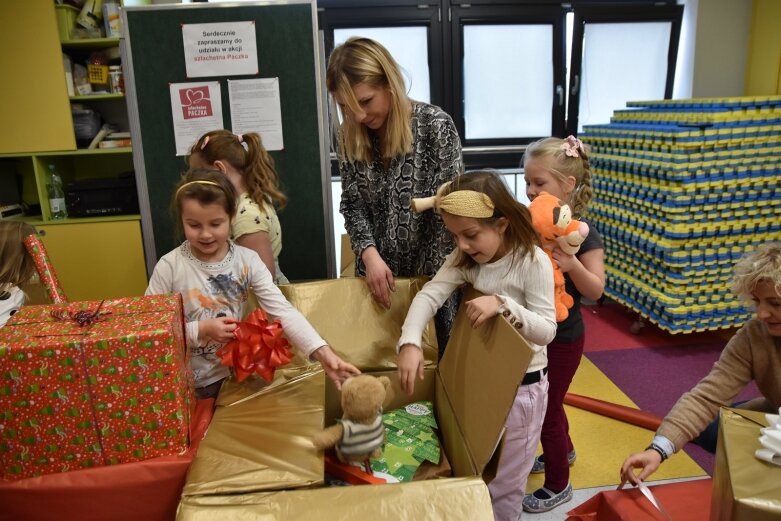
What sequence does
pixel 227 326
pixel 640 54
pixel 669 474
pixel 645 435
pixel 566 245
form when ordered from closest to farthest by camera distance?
pixel 227 326 < pixel 566 245 < pixel 669 474 < pixel 645 435 < pixel 640 54

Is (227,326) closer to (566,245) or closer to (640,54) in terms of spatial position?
(566,245)

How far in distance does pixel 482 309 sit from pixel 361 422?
0.36m

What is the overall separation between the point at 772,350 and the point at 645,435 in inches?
45.5

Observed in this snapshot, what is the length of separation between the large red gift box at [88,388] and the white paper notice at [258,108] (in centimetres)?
190

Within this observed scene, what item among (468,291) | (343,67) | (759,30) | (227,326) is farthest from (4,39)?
(759,30)

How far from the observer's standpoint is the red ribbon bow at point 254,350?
4.18 ft

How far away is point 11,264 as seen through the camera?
1.45 metres

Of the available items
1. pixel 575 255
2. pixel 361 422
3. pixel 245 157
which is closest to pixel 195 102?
pixel 245 157

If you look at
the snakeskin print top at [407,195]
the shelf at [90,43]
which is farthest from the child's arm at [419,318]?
the shelf at [90,43]

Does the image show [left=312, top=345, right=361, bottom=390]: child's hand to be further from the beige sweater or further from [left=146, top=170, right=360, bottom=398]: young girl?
the beige sweater

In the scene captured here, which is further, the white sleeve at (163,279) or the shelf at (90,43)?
the shelf at (90,43)

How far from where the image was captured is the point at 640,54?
4.39 meters

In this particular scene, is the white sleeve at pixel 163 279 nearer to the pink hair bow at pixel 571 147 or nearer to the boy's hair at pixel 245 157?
the boy's hair at pixel 245 157

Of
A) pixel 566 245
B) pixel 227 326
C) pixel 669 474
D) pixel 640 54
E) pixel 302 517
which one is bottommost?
pixel 669 474
